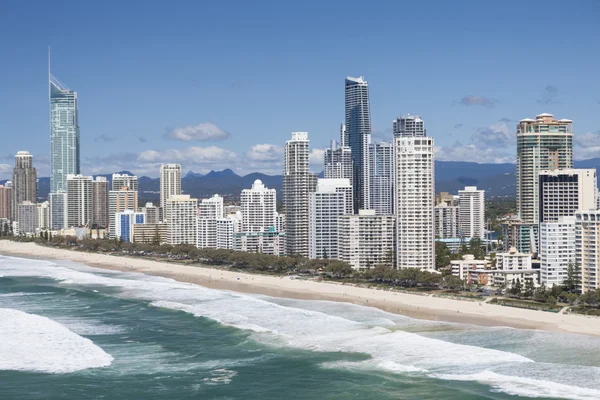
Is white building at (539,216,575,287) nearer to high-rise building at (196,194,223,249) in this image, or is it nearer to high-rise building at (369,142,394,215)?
high-rise building at (196,194,223,249)

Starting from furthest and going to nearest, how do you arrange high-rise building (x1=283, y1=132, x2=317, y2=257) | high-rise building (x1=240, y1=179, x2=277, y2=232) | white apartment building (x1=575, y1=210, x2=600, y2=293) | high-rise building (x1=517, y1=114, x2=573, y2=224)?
high-rise building (x1=240, y1=179, x2=277, y2=232) < high-rise building (x1=517, y1=114, x2=573, y2=224) < high-rise building (x1=283, y1=132, x2=317, y2=257) < white apartment building (x1=575, y1=210, x2=600, y2=293)

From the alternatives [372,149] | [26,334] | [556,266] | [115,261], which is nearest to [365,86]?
[372,149]

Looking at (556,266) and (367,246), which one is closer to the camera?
(556,266)

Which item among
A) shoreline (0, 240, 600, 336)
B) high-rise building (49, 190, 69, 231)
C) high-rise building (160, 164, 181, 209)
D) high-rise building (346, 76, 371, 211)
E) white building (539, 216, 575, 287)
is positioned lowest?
shoreline (0, 240, 600, 336)

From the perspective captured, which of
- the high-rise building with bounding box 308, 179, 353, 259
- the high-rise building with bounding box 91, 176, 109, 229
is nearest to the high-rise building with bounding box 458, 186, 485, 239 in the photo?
the high-rise building with bounding box 308, 179, 353, 259

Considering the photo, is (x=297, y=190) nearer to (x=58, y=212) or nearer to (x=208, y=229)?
(x=208, y=229)

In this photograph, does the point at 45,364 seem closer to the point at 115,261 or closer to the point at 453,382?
the point at 453,382

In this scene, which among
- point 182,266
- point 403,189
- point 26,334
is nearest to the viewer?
point 26,334
